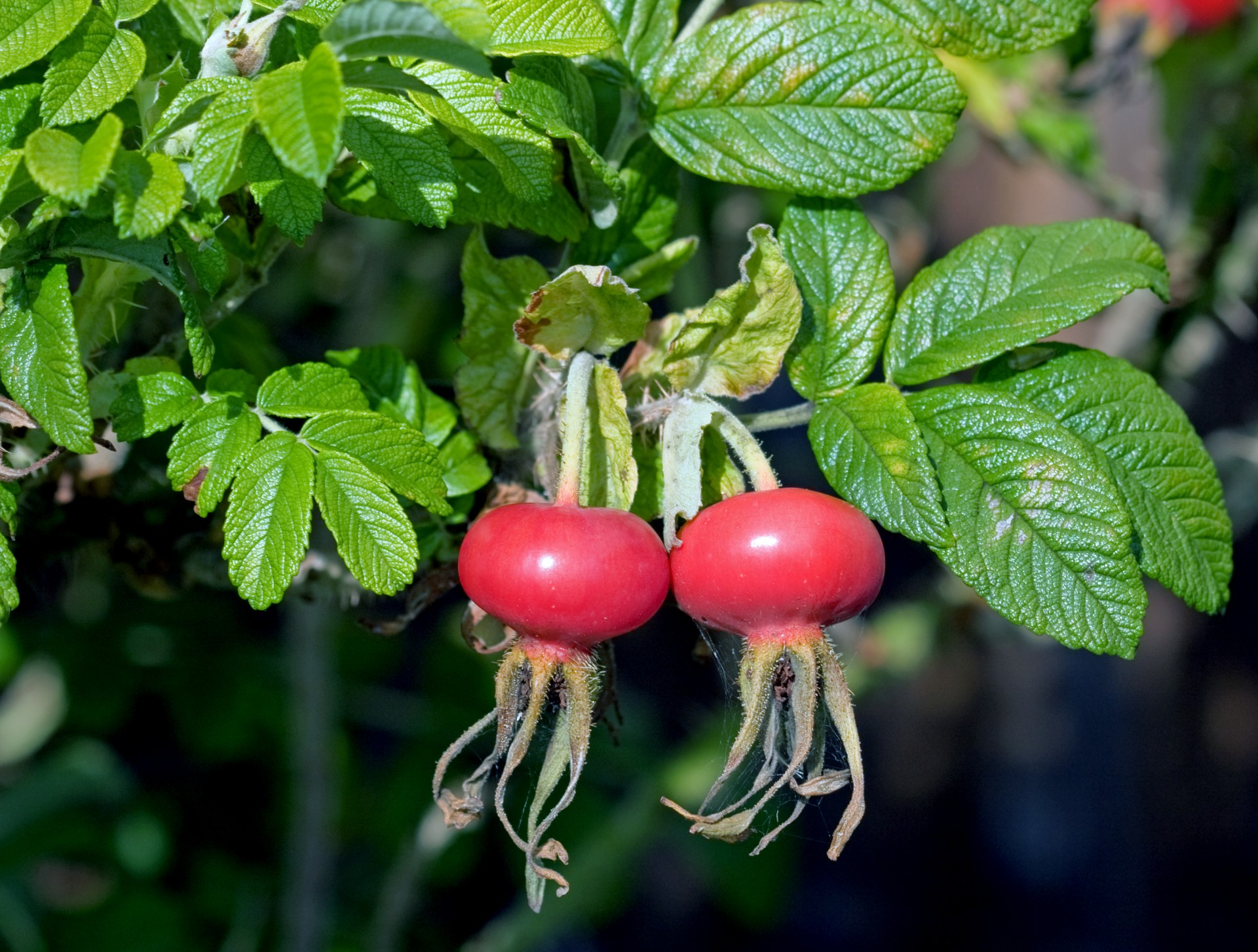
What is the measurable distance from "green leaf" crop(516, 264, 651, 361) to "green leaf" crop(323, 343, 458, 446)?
0.13 metres

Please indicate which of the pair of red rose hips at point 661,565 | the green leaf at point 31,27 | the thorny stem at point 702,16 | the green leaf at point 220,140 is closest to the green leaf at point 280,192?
the green leaf at point 220,140

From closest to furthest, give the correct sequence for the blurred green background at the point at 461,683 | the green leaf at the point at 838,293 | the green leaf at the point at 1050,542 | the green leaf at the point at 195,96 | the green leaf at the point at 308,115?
the green leaf at the point at 308,115 → the green leaf at the point at 195,96 → the green leaf at the point at 1050,542 → the green leaf at the point at 838,293 → the blurred green background at the point at 461,683

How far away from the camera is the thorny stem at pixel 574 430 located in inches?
30.2

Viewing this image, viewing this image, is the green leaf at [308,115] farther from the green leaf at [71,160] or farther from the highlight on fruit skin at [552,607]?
the highlight on fruit skin at [552,607]

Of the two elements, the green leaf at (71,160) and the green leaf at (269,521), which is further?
the green leaf at (269,521)

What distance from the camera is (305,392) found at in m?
0.75

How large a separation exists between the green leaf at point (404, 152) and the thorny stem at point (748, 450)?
251 millimetres

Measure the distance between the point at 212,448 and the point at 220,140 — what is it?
21cm

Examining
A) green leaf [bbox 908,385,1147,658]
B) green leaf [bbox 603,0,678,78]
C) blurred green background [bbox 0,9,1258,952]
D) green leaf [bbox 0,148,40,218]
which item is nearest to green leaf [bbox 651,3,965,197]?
green leaf [bbox 603,0,678,78]

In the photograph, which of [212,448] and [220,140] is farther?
[212,448]

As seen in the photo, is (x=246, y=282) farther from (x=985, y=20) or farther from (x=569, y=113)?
(x=985, y=20)

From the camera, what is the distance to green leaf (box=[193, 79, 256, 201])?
604mm

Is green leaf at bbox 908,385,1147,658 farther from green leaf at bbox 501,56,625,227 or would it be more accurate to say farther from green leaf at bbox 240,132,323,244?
green leaf at bbox 240,132,323,244

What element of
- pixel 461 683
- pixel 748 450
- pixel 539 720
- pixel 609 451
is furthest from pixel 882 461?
pixel 461 683
